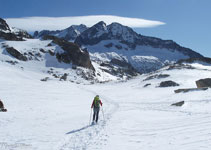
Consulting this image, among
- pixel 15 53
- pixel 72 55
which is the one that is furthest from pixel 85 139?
pixel 72 55

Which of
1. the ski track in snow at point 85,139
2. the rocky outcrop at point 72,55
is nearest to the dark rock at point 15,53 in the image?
the rocky outcrop at point 72,55

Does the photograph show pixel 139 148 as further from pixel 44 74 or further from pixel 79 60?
pixel 79 60

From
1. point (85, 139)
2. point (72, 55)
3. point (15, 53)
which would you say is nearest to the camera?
point (85, 139)

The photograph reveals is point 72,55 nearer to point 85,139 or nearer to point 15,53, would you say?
point 15,53

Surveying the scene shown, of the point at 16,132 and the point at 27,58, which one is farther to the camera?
the point at 27,58

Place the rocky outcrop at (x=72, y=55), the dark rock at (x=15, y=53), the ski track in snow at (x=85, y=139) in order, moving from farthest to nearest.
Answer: the rocky outcrop at (x=72, y=55)
the dark rock at (x=15, y=53)
the ski track in snow at (x=85, y=139)

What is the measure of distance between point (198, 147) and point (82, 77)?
87194 millimetres

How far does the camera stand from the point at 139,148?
29.7 ft

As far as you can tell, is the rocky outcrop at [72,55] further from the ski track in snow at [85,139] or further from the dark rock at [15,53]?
the ski track in snow at [85,139]

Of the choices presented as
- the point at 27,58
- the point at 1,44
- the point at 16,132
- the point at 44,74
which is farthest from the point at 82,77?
the point at 16,132

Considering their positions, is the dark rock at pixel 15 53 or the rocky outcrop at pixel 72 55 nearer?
the dark rock at pixel 15 53

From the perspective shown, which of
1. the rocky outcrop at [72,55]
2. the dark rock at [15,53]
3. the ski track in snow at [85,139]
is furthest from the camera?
the rocky outcrop at [72,55]

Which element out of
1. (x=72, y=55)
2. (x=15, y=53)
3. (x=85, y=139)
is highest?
(x=72, y=55)

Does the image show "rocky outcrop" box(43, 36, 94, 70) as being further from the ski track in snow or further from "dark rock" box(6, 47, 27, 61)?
the ski track in snow
